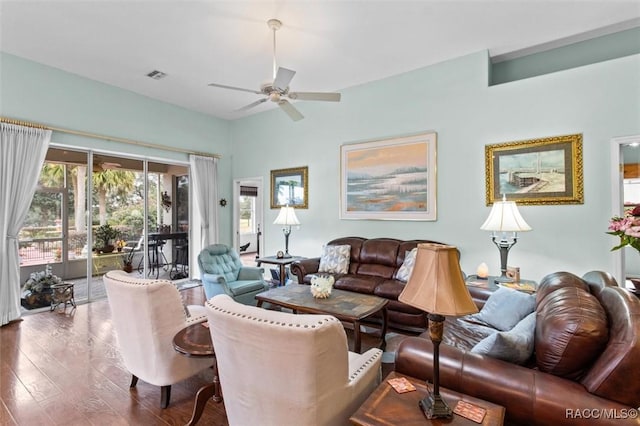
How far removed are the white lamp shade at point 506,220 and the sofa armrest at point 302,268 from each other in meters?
2.46

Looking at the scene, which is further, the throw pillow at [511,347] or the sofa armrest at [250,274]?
the sofa armrest at [250,274]

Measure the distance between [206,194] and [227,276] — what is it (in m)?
2.65

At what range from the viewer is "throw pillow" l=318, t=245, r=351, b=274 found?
181 inches

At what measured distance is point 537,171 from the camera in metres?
3.74

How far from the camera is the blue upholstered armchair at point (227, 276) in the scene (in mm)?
4066

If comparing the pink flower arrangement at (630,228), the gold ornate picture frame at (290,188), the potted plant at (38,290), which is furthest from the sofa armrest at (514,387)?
the potted plant at (38,290)

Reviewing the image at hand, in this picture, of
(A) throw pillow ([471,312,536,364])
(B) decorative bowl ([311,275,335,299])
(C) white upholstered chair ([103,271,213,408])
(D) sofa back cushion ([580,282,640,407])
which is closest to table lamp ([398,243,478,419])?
(A) throw pillow ([471,312,536,364])

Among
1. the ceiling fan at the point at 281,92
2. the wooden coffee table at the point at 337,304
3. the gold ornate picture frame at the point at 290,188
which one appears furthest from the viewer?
the gold ornate picture frame at the point at 290,188

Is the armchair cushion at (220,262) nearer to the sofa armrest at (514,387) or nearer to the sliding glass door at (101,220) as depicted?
the sliding glass door at (101,220)

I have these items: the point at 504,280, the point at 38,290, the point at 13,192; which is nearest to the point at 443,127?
the point at 504,280

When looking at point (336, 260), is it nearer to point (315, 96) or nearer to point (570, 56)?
point (315, 96)

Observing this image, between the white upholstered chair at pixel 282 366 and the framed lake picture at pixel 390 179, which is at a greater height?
the framed lake picture at pixel 390 179

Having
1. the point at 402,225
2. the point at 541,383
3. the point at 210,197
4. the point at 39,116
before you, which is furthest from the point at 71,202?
the point at 541,383

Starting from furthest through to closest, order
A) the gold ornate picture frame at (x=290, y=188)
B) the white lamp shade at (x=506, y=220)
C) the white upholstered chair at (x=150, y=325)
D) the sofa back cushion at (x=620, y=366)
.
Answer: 1. the gold ornate picture frame at (x=290, y=188)
2. the white lamp shade at (x=506, y=220)
3. the white upholstered chair at (x=150, y=325)
4. the sofa back cushion at (x=620, y=366)
